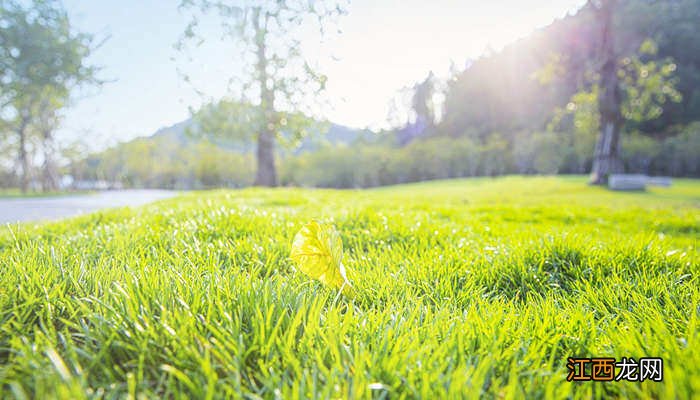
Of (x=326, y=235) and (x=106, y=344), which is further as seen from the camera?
(x=326, y=235)

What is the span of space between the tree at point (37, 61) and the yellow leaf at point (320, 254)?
862 inches

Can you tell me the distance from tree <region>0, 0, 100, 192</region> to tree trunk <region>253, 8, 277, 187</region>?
394 inches

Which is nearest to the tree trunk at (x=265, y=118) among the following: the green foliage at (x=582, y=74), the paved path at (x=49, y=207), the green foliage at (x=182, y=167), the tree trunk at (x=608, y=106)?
the paved path at (x=49, y=207)

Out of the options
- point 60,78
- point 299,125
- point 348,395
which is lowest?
point 348,395

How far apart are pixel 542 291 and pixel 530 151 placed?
66.0m

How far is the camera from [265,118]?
58.9 ft

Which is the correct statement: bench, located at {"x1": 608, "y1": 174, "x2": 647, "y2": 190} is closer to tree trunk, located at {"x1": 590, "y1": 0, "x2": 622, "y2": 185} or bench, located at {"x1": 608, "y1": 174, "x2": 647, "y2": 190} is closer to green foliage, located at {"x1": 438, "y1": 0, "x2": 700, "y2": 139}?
tree trunk, located at {"x1": 590, "y1": 0, "x2": 622, "y2": 185}

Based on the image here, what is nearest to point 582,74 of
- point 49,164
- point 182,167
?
point 49,164

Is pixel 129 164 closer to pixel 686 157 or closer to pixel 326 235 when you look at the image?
pixel 326 235

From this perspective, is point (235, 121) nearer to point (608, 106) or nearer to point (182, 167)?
point (608, 106)

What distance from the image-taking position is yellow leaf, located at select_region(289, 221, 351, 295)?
1.48 meters

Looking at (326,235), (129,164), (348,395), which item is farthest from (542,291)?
(129,164)

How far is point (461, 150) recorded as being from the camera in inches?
2488

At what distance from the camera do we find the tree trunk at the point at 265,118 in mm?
16906
